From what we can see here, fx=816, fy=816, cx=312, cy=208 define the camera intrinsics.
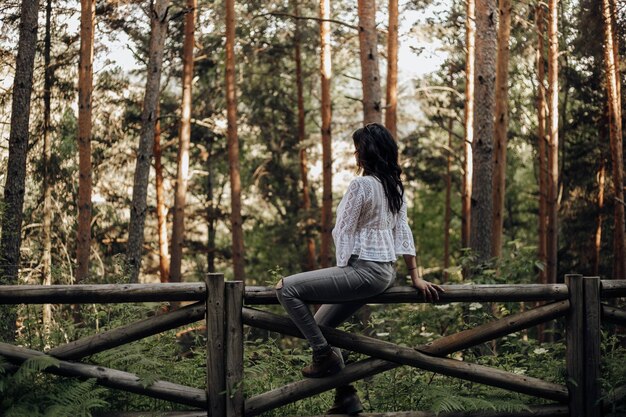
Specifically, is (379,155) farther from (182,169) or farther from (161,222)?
(161,222)

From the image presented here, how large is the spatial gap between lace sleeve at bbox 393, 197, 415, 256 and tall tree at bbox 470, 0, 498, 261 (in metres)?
6.11

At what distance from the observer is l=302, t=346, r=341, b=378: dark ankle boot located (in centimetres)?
575

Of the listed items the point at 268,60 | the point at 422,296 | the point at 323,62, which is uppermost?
the point at 268,60

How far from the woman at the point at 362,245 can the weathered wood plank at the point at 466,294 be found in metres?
0.13

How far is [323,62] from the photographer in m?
21.1

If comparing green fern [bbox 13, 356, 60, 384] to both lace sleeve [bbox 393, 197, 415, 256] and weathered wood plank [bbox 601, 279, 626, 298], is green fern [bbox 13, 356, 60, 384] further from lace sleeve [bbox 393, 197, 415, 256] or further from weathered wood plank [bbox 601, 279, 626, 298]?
weathered wood plank [bbox 601, 279, 626, 298]

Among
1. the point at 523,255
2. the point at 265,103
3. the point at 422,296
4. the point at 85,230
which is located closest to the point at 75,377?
the point at 422,296

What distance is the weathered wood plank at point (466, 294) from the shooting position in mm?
5770

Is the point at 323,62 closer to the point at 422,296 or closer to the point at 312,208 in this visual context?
the point at 312,208

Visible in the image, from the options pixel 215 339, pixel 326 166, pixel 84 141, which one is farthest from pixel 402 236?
pixel 326 166

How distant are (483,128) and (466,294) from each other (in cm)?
628

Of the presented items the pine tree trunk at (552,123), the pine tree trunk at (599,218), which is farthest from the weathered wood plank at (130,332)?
the pine tree trunk at (599,218)

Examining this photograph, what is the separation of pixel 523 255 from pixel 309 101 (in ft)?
81.5

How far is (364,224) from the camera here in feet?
18.3
